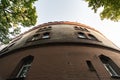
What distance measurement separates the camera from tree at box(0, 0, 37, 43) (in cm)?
1084

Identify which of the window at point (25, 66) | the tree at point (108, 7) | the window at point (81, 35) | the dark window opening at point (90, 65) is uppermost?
the window at point (81, 35)

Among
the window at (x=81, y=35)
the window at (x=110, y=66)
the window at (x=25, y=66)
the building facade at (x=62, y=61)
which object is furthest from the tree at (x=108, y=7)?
the window at (x=25, y=66)

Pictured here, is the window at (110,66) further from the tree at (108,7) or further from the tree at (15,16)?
the tree at (15,16)

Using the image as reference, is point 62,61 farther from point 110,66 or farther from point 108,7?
point 108,7

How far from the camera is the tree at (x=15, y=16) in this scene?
35.6 feet

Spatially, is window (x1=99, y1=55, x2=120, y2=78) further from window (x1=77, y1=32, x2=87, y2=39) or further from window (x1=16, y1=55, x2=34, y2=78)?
window (x1=16, y1=55, x2=34, y2=78)

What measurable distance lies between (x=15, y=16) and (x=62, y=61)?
4.07 metres

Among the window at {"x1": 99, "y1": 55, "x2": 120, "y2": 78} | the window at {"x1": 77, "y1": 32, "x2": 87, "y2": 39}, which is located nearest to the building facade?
the window at {"x1": 99, "y1": 55, "x2": 120, "y2": 78}

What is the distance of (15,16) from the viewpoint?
37.2ft

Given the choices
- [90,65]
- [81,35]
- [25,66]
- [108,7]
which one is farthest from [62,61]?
[81,35]

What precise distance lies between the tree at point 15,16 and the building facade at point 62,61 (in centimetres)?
256

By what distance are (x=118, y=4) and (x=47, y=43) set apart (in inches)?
238

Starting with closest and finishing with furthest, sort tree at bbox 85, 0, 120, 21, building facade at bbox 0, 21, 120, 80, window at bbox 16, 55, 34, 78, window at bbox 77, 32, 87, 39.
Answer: tree at bbox 85, 0, 120, 21
building facade at bbox 0, 21, 120, 80
window at bbox 16, 55, 34, 78
window at bbox 77, 32, 87, 39

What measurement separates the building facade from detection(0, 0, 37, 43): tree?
2.56 metres
